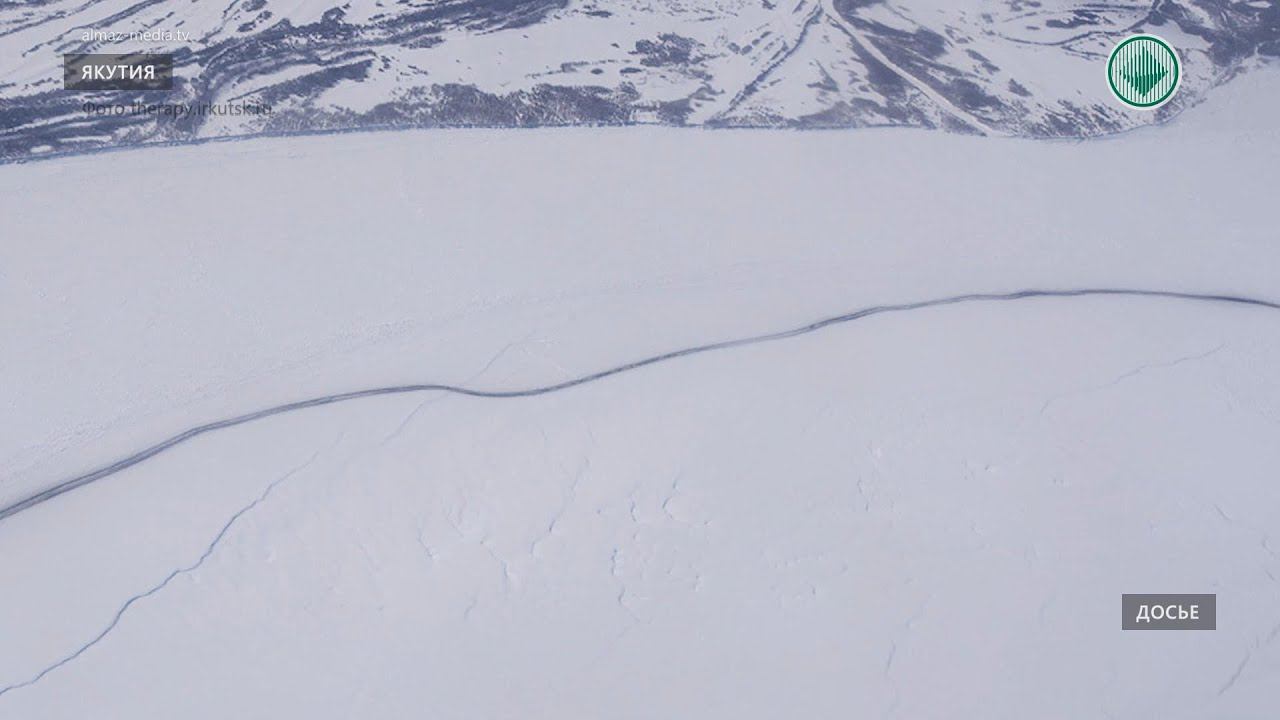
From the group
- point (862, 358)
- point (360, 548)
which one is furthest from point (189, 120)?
point (862, 358)

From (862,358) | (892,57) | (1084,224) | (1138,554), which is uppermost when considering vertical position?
(892,57)

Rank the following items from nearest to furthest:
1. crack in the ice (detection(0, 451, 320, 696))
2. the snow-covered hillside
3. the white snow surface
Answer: crack in the ice (detection(0, 451, 320, 696)) → the white snow surface → the snow-covered hillside

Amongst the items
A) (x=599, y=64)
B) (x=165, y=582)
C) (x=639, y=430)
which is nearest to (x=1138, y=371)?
(x=639, y=430)

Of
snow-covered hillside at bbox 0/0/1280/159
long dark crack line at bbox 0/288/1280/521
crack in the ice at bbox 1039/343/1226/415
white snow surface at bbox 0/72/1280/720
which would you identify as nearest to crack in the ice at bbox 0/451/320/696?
white snow surface at bbox 0/72/1280/720

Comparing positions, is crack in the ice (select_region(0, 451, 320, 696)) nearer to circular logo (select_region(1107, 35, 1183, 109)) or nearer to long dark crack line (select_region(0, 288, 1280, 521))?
long dark crack line (select_region(0, 288, 1280, 521))

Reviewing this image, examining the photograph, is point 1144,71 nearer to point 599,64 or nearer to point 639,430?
point 599,64

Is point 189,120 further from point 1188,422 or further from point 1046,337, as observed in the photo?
point 1188,422
